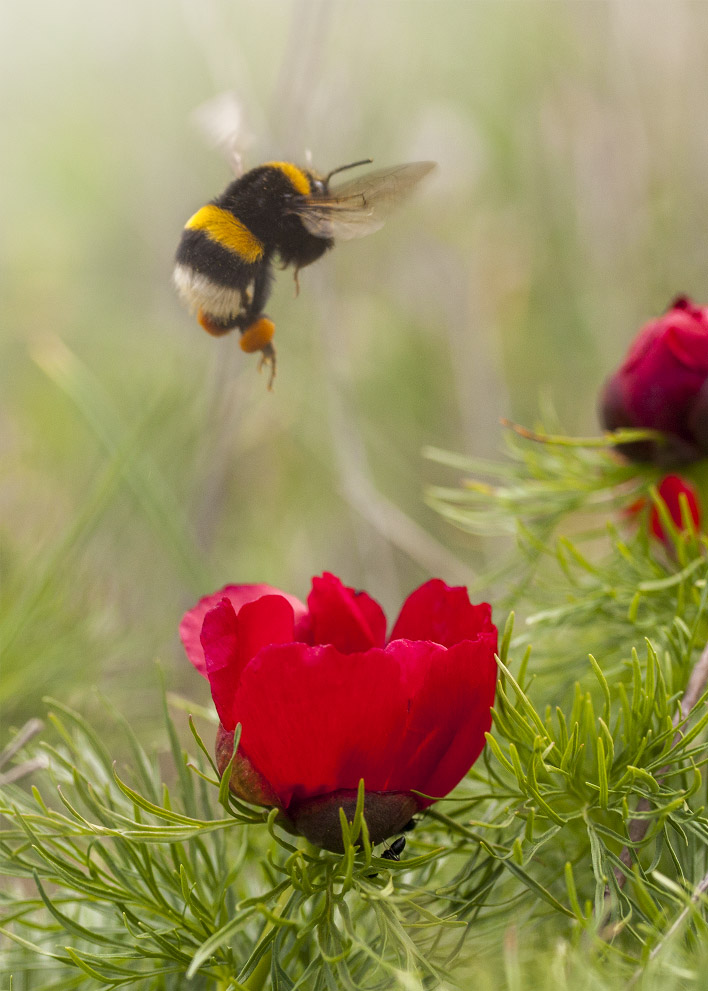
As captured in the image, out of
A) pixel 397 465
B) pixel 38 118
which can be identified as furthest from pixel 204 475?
pixel 38 118

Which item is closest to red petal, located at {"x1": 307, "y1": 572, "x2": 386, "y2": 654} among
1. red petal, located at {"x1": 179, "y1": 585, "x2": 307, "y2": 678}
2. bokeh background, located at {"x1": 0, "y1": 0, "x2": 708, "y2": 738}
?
red petal, located at {"x1": 179, "y1": 585, "x2": 307, "y2": 678}

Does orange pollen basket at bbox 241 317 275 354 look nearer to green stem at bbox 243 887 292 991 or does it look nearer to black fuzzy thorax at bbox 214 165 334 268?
black fuzzy thorax at bbox 214 165 334 268

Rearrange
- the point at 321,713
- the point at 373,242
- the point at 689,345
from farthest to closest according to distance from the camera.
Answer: the point at 373,242 → the point at 689,345 → the point at 321,713

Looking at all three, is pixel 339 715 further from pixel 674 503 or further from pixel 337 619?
pixel 674 503

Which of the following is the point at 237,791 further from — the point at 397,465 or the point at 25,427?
the point at 397,465

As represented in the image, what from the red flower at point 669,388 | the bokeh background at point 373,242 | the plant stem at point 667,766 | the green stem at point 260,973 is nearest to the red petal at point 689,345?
the red flower at point 669,388

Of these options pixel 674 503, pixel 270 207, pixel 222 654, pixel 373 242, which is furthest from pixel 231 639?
pixel 373 242

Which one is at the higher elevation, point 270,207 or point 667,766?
point 270,207
